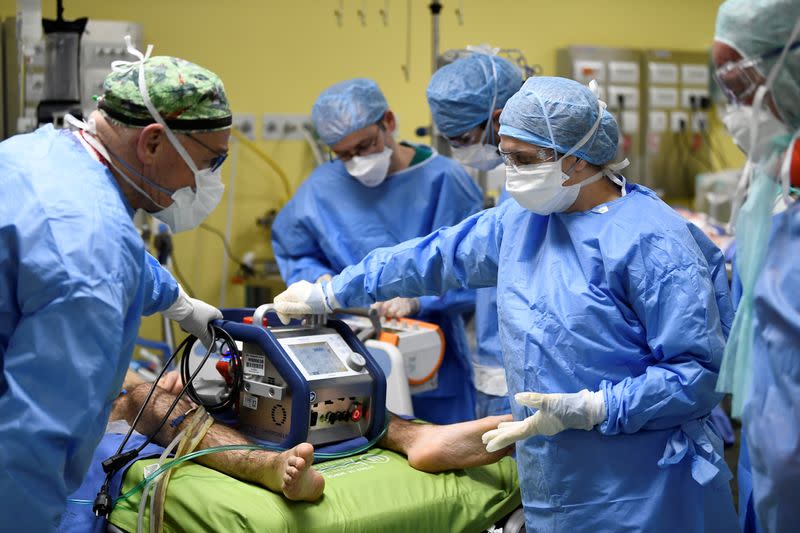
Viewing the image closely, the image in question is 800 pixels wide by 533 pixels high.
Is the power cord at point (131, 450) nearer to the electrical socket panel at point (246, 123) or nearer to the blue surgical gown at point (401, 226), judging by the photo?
the blue surgical gown at point (401, 226)

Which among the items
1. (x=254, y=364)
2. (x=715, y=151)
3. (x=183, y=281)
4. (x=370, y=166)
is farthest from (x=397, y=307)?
(x=715, y=151)

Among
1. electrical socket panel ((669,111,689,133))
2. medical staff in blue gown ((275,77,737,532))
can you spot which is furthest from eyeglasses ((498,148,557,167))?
electrical socket panel ((669,111,689,133))

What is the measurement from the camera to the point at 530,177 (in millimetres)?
1834

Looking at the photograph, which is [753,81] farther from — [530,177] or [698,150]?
[698,150]

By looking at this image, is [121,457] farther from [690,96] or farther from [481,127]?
[690,96]

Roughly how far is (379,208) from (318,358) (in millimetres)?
842

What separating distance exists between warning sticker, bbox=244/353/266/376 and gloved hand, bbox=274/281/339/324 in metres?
0.14

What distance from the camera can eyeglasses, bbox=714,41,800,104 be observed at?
4.30 ft

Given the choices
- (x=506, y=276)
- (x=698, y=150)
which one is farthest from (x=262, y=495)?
(x=698, y=150)

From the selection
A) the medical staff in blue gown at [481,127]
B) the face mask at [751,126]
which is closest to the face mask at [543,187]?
the face mask at [751,126]

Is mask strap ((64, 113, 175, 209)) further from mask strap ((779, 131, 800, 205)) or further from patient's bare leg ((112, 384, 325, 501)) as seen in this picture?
mask strap ((779, 131, 800, 205))

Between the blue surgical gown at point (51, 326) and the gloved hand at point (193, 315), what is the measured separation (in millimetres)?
688

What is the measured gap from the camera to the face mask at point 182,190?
168 centimetres

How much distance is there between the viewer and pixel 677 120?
5441 mm
